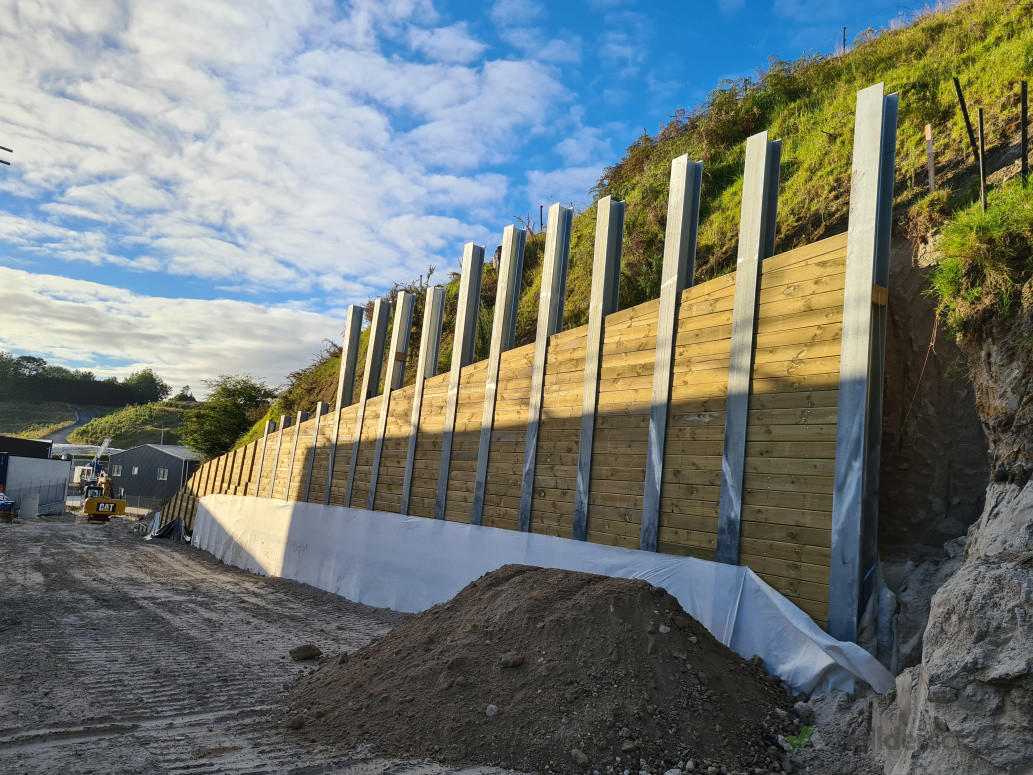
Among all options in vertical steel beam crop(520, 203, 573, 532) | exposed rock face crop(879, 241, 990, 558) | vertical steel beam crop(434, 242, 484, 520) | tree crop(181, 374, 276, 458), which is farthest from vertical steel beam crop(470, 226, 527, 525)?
tree crop(181, 374, 276, 458)

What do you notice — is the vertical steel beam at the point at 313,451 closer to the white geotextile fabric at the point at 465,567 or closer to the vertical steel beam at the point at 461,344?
the white geotextile fabric at the point at 465,567

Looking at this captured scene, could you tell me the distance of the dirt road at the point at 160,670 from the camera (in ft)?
14.1

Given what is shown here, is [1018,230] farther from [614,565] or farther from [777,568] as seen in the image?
[614,565]

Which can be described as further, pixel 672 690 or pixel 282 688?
pixel 282 688

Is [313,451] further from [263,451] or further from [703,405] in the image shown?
[703,405]

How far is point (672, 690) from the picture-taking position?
459cm

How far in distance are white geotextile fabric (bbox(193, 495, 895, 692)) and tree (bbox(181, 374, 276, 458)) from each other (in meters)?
16.0

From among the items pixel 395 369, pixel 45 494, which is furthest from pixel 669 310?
pixel 45 494

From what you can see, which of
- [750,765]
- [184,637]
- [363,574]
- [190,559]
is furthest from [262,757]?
[190,559]

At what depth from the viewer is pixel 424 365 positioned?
1205cm

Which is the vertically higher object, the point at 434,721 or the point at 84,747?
the point at 434,721

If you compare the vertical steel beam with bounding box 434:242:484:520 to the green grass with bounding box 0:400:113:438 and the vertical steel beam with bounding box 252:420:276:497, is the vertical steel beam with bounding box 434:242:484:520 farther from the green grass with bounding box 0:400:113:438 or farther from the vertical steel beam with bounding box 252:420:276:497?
the green grass with bounding box 0:400:113:438

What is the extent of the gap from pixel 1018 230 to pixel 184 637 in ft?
32.1

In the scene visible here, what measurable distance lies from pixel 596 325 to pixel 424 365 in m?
4.67
